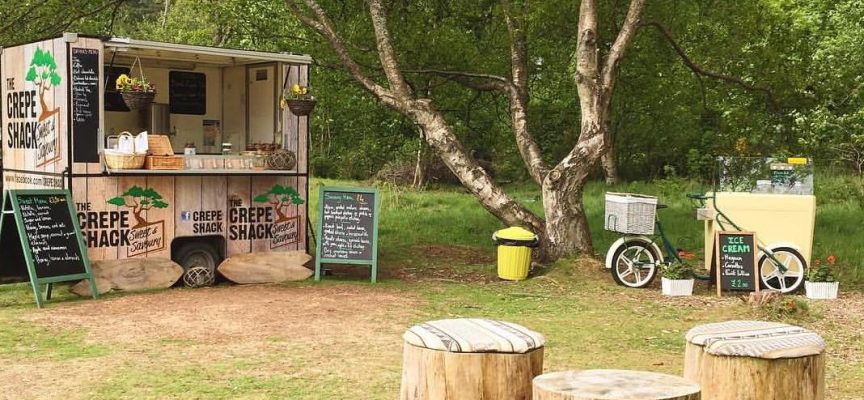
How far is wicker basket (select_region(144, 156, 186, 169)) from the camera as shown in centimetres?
976

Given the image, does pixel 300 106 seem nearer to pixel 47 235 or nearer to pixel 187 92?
pixel 187 92

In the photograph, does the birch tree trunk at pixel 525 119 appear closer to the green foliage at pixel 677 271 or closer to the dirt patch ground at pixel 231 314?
the green foliage at pixel 677 271

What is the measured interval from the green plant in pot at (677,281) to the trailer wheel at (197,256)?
4.70m

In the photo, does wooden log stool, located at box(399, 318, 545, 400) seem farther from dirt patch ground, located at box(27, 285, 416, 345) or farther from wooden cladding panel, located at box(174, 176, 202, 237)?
wooden cladding panel, located at box(174, 176, 202, 237)

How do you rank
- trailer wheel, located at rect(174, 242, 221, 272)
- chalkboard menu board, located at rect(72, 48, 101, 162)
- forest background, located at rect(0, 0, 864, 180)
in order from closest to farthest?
chalkboard menu board, located at rect(72, 48, 101, 162)
trailer wheel, located at rect(174, 242, 221, 272)
forest background, located at rect(0, 0, 864, 180)

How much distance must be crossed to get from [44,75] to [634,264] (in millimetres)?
6325

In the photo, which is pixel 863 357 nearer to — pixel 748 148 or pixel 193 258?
pixel 193 258

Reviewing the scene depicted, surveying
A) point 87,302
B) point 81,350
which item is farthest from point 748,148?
point 81,350

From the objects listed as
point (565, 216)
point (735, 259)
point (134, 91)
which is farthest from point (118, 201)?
point (735, 259)

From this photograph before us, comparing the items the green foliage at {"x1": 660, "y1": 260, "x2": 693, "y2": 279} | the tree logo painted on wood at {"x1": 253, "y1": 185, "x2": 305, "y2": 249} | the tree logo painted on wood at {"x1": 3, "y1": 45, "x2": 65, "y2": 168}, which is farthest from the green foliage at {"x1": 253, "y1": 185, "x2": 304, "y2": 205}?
the green foliage at {"x1": 660, "y1": 260, "x2": 693, "y2": 279}

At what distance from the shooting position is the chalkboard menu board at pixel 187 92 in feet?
38.2

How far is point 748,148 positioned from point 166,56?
29.9 ft

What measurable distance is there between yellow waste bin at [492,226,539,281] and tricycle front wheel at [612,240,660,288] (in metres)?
0.99

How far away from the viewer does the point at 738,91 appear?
13.9m
